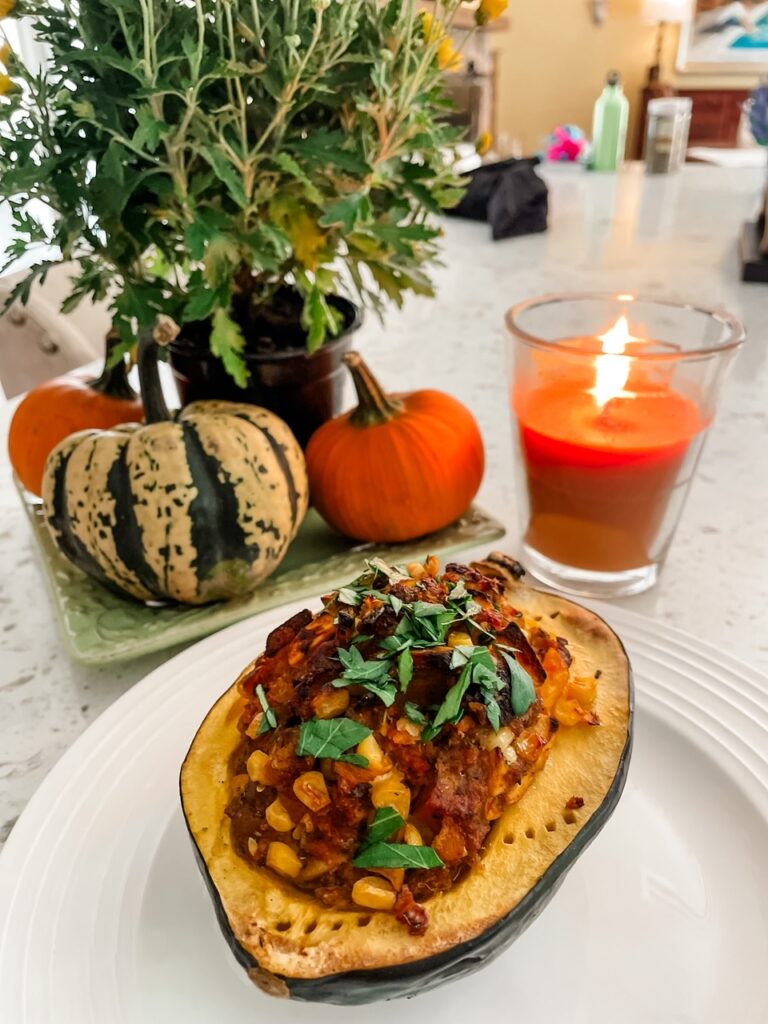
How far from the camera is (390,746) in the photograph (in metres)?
0.49

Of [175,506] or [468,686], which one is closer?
[468,686]

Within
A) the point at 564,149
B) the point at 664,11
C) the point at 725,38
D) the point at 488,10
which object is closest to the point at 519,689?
the point at 488,10

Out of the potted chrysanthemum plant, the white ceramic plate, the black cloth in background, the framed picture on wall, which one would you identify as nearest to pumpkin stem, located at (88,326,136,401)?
the potted chrysanthemum plant

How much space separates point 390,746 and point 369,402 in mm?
473

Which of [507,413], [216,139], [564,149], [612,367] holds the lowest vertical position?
[564,149]

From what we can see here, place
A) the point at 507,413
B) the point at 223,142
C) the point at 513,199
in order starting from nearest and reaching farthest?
1. the point at 223,142
2. the point at 507,413
3. the point at 513,199

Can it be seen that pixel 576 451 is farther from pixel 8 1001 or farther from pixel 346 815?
pixel 8 1001

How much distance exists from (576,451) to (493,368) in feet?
2.07

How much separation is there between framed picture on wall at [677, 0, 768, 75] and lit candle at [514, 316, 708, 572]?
20.8 feet

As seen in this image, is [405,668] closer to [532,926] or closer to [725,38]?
[532,926]

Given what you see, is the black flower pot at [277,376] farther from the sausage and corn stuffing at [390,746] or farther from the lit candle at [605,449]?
the sausage and corn stuffing at [390,746]

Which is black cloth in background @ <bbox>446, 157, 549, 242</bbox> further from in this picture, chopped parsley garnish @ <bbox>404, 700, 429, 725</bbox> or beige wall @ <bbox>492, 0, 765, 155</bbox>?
beige wall @ <bbox>492, 0, 765, 155</bbox>

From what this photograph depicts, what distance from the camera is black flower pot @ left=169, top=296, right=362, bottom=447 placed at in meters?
0.89

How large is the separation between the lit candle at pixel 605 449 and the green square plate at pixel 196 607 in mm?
93
